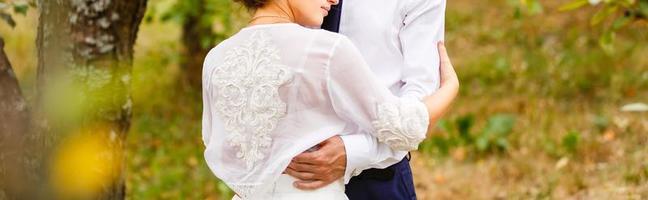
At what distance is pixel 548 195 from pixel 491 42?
487cm

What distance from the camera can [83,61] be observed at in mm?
3760

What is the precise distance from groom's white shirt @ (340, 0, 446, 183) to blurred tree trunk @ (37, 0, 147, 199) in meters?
1.25

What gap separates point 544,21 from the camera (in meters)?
10.7

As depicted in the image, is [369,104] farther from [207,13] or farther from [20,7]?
[207,13]

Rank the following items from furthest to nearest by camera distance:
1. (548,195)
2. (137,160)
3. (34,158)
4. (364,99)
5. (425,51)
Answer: (137,160)
(548,195)
(34,158)
(425,51)
(364,99)

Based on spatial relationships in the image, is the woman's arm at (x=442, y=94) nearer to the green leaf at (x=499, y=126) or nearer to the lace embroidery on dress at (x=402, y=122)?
the lace embroidery on dress at (x=402, y=122)

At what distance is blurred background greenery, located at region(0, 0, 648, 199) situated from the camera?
6.14m

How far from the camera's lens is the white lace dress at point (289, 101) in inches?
97.3

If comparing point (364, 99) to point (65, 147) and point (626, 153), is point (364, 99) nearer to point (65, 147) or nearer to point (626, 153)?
point (65, 147)

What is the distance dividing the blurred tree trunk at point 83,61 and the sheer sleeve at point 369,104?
4.87ft

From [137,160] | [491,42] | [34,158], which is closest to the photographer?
[34,158]

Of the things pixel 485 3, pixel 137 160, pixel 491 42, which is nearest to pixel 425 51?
pixel 137 160

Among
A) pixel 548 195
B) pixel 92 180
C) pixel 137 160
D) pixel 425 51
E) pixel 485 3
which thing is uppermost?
pixel 425 51

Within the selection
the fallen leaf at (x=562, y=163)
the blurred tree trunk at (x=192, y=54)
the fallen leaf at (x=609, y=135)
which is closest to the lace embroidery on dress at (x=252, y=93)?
the fallen leaf at (x=562, y=163)
